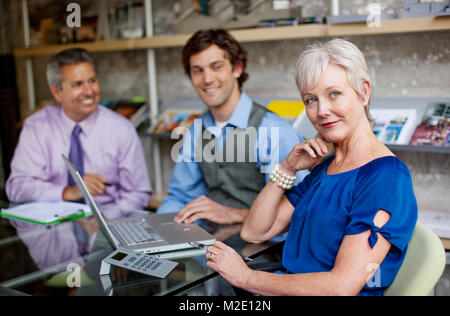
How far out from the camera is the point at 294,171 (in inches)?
56.1

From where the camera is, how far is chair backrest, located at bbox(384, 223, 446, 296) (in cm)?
100

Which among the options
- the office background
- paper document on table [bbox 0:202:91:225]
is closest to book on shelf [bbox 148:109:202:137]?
the office background

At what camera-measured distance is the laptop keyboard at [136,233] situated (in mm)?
1444

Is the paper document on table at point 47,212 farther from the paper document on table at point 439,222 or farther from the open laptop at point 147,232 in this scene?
the paper document on table at point 439,222

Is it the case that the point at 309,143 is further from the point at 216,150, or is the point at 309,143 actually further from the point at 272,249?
the point at 216,150

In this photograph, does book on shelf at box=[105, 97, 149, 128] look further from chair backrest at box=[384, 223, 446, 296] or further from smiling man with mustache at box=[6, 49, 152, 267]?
chair backrest at box=[384, 223, 446, 296]

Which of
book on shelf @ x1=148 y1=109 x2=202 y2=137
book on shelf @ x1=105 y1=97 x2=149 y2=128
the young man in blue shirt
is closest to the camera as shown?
the young man in blue shirt

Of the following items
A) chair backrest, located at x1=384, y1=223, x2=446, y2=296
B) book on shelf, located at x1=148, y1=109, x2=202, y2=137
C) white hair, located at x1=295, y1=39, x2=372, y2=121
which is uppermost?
white hair, located at x1=295, y1=39, x2=372, y2=121

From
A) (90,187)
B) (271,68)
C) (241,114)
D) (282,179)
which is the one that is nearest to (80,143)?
(90,187)

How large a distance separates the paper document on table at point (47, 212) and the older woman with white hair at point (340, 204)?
82cm

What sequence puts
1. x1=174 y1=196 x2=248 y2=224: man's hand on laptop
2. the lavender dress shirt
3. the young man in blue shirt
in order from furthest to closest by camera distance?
the lavender dress shirt
the young man in blue shirt
x1=174 y1=196 x2=248 y2=224: man's hand on laptop

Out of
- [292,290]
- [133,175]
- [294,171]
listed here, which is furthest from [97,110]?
[292,290]

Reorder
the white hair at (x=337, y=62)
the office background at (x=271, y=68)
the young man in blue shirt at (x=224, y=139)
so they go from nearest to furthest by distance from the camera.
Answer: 1. the white hair at (x=337, y=62)
2. the office background at (x=271, y=68)
3. the young man in blue shirt at (x=224, y=139)

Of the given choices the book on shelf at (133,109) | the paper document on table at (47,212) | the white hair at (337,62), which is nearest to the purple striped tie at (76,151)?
the paper document on table at (47,212)
